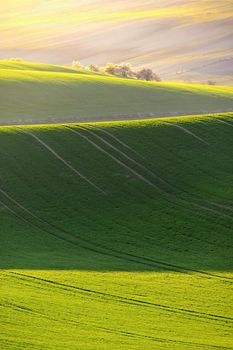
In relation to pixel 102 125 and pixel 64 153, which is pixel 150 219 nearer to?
pixel 64 153

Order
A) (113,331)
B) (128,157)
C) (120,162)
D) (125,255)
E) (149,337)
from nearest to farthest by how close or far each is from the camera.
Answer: (149,337)
(113,331)
(125,255)
(120,162)
(128,157)

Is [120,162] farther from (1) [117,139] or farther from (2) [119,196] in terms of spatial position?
(2) [119,196]

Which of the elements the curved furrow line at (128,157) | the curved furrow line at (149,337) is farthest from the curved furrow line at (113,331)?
the curved furrow line at (128,157)

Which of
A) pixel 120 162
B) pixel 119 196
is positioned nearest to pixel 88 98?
pixel 120 162

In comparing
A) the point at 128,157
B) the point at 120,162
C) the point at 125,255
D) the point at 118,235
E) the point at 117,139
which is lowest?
the point at 125,255

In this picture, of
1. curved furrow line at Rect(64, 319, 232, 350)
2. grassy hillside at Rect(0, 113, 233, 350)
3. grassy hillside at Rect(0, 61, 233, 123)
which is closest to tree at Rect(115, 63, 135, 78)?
grassy hillside at Rect(0, 61, 233, 123)

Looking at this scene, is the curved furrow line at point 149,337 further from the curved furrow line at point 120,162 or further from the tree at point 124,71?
the tree at point 124,71
